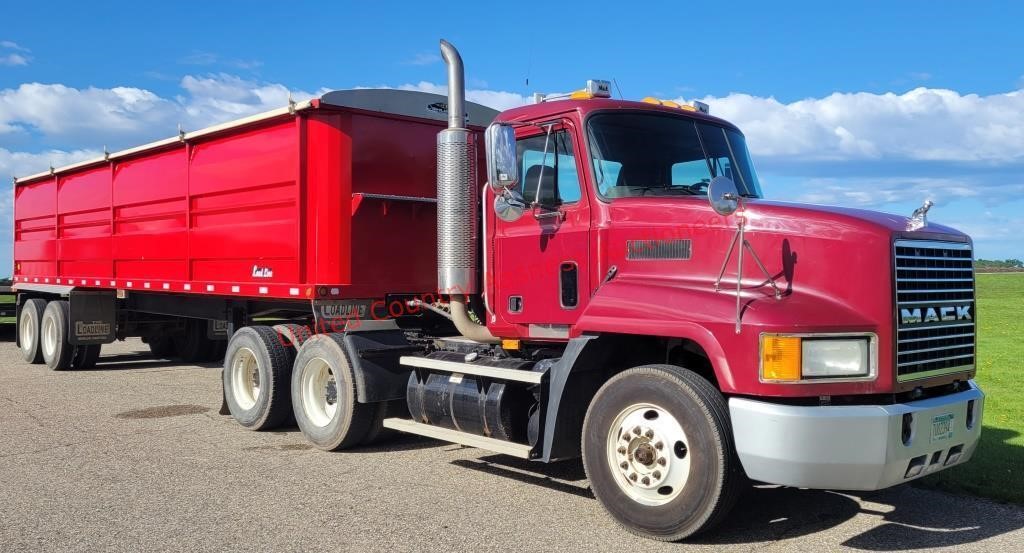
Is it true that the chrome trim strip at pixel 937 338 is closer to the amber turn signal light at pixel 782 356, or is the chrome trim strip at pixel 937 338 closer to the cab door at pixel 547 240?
the amber turn signal light at pixel 782 356

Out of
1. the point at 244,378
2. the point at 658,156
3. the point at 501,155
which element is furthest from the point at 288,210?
the point at 658,156

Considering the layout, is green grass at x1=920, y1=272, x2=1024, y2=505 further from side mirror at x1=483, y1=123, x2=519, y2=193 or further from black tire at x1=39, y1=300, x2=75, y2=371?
black tire at x1=39, y1=300, x2=75, y2=371

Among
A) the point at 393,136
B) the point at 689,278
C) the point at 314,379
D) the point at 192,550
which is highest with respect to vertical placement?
the point at 393,136

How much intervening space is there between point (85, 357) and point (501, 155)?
431 inches

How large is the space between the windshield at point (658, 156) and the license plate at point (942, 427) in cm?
202

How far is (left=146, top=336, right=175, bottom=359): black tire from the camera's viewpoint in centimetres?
1569

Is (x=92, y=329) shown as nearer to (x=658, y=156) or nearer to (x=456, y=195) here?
(x=456, y=195)

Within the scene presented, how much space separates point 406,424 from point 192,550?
2.38 m

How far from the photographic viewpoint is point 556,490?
6.44m

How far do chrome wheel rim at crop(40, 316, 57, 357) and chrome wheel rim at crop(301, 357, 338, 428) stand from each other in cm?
792

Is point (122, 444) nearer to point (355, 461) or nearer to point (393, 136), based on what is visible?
point (355, 461)

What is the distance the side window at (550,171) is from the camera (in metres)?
6.17

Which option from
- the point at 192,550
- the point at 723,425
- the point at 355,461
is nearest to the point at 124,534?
the point at 192,550

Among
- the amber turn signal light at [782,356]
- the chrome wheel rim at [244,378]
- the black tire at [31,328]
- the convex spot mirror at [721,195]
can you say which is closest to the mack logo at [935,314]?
the amber turn signal light at [782,356]
